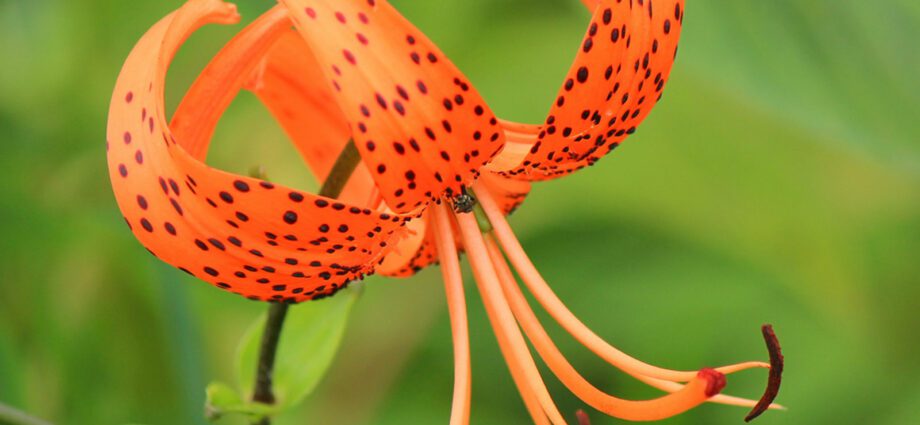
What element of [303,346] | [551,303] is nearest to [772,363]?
[551,303]

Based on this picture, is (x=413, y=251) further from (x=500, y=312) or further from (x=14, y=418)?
(x=14, y=418)

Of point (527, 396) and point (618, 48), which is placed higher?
point (618, 48)

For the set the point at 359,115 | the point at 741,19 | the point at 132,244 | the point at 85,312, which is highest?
the point at 741,19

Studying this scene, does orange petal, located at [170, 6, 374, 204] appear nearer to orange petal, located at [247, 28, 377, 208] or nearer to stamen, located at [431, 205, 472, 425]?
orange petal, located at [247, 28, 377, 208]

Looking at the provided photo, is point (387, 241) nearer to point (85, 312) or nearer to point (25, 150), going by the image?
point (85, 312)

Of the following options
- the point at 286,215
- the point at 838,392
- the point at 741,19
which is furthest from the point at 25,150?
the point at 838,392

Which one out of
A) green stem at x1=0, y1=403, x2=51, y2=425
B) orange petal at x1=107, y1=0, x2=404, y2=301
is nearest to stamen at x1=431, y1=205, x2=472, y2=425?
orange petal at x1=107, y1=0, x2=404, y2=301
